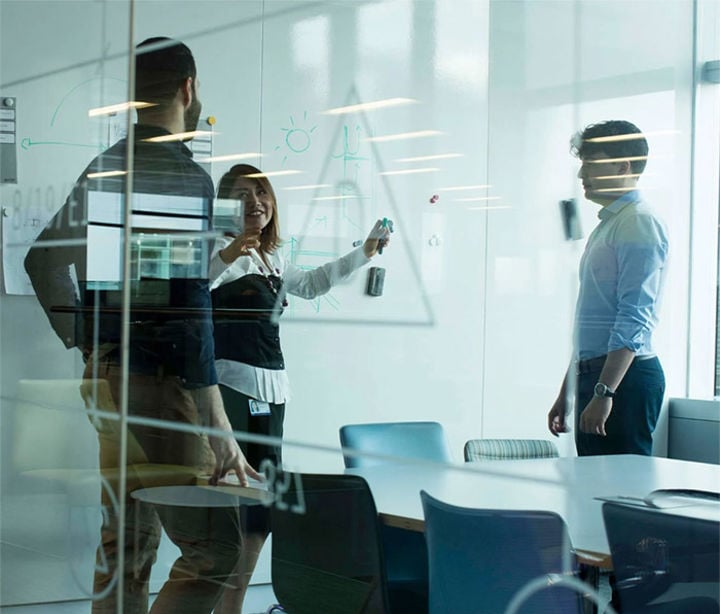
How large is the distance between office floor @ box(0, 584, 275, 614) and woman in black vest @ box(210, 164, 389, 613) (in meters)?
0.04

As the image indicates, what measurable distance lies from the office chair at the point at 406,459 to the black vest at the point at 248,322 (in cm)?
36

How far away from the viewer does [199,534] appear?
279 centimetres

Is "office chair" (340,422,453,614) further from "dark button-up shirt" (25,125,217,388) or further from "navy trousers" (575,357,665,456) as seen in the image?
"dark button-up shirt" (25,125,217,388)

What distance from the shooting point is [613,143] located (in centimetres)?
182

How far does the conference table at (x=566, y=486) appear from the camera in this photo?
1649 mm

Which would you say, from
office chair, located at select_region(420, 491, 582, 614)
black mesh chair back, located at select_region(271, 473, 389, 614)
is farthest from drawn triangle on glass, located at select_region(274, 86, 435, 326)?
office chair, located at select_region(420, 491, 582, 614)

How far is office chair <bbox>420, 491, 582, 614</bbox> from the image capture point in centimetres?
186

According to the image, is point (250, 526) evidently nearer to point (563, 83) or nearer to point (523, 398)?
point (523, 398)

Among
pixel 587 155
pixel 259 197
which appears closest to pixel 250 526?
pixel 259 197

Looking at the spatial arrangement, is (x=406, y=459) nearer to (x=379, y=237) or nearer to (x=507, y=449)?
(x=507, y=449)

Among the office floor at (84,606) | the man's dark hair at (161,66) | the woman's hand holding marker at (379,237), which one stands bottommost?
the office floor at (84,606)

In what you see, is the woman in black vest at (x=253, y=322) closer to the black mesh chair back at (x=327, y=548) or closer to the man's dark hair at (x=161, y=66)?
the black mesh chair back at (x=327, y=548)

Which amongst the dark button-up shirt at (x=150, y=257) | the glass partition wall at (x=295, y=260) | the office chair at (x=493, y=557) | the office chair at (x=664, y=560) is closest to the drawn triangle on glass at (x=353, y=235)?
the glass partition wall at (x=295, y=260)

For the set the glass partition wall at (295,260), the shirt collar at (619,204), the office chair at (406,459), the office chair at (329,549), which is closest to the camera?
the shirt collar at (619,204)
